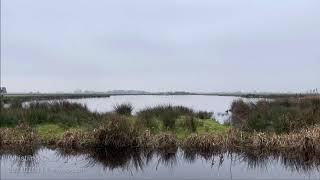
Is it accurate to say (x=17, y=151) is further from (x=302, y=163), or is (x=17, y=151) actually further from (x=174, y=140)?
(x=302, y=163)

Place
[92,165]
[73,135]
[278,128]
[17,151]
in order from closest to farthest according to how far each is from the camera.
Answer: [92,165], [17,151], [73,135], [278,128]

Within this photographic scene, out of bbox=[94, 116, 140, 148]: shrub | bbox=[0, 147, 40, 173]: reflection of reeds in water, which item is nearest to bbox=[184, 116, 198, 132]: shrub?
bbox=[94, 116, 140, 148]: shrub

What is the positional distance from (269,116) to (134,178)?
9.64 meters

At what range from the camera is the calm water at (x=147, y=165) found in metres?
13.0

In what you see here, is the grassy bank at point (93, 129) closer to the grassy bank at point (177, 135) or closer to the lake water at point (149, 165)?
the grassy bank at point (177, 135)

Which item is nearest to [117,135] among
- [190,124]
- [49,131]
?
[49,131]

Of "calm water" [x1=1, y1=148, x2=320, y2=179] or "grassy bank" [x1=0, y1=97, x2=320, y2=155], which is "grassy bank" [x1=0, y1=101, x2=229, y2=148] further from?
"calm water" [x1=1, y1=148, x2=320, y2=179]

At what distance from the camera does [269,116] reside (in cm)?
2056

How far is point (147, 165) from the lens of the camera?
1418cm

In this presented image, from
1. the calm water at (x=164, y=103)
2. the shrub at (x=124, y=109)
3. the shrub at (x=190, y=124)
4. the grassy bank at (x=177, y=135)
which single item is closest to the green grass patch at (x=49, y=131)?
the grassy bank at (x=177, y=135)

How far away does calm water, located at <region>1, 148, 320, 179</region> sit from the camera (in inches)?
510

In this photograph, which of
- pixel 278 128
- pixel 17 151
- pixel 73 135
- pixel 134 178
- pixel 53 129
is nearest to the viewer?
pixel 134 178

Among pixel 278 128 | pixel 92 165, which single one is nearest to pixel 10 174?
pixel 92 165

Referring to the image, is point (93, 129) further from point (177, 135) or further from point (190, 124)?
point (190, 124)
